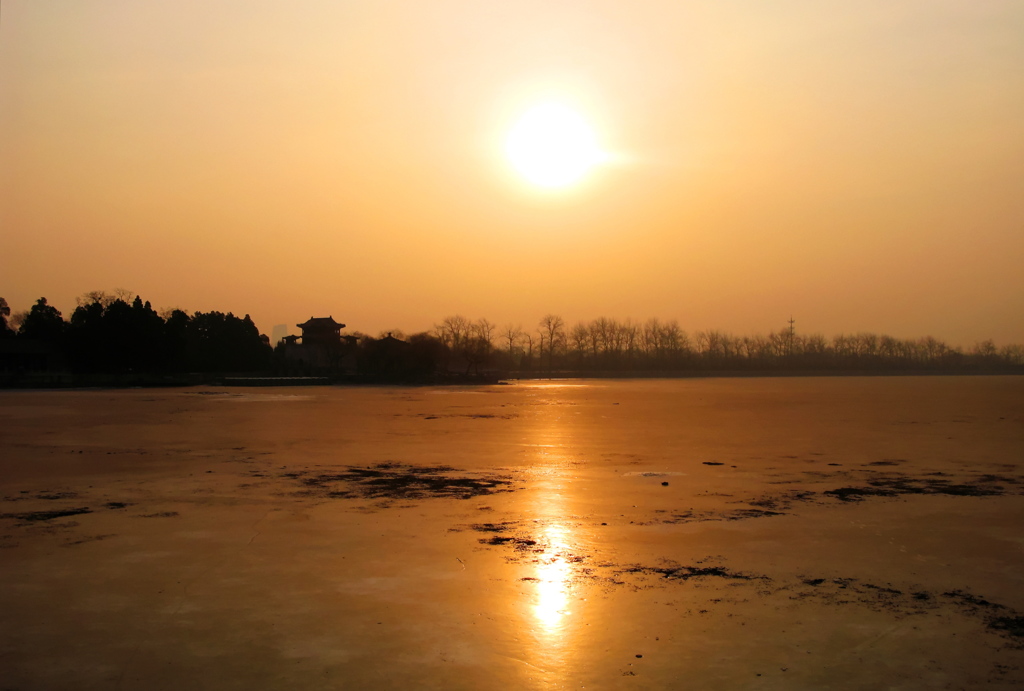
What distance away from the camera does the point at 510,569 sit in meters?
8.79

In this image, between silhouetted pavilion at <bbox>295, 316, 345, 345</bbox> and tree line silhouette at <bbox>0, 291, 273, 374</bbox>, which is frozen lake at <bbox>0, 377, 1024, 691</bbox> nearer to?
tree line silhouette at <bbox>0, 291, 273, 374</bbox>

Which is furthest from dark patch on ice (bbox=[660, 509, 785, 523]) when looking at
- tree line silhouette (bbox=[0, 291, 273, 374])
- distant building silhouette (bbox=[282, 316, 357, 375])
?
distant building silhouette (bbox=[282, 316, 357, 375])

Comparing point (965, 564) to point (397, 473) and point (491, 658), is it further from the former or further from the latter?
point (397, 473)

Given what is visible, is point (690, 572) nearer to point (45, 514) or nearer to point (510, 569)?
point (510, 569)

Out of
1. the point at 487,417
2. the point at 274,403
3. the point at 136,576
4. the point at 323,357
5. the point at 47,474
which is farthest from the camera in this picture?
the point at 323,357

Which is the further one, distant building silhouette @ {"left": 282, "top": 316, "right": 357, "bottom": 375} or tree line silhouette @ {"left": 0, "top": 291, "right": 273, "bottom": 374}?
distant building silhouette @ {"left": 282, "top": 316, "right": 357, "bottom": 375}

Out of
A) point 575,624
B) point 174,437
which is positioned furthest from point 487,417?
point 575,624

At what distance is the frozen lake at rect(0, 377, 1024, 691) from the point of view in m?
6.18

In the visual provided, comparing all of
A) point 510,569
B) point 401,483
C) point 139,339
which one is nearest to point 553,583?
point 510,569

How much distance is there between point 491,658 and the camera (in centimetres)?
631

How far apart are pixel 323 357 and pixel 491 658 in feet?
300

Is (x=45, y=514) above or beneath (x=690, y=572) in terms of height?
above

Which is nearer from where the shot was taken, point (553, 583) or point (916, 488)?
point (553, 583)

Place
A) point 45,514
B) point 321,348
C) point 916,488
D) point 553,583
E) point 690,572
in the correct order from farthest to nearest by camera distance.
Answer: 1. point 321,348
2. point 916,488
3. point 45,514
4. point 690,572
5. point 553,583
